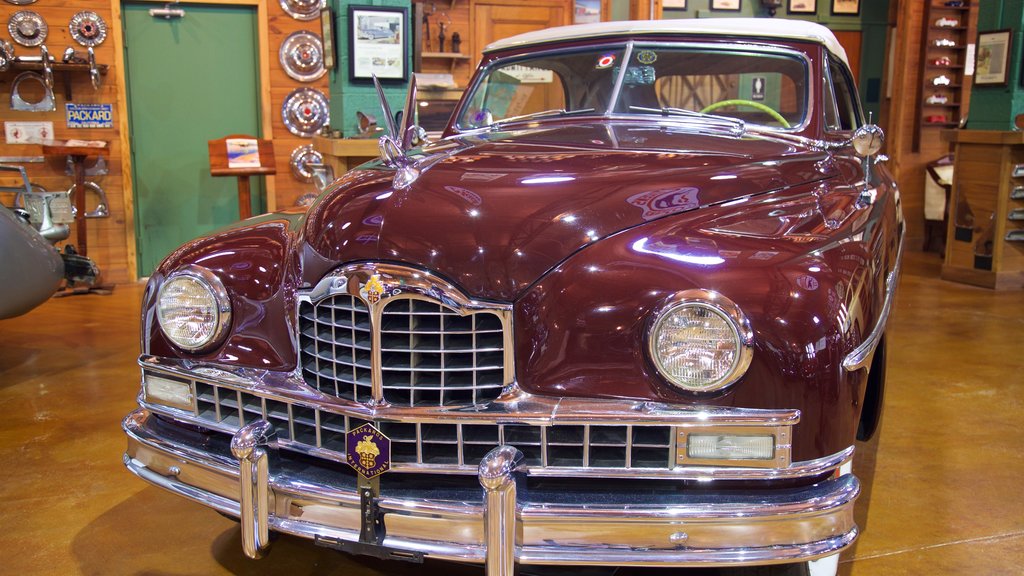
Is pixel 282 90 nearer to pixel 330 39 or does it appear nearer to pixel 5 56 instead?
pixel 330 39

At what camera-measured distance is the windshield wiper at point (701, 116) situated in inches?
106

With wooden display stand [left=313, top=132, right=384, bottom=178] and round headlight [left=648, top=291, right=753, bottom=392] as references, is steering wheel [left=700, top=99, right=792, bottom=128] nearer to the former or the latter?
round headlight [left=648, top=291, right=753, bottom=392]

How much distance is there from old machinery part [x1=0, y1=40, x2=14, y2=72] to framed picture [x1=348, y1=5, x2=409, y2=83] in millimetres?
2662

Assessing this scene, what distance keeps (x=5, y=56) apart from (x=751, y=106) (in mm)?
5624

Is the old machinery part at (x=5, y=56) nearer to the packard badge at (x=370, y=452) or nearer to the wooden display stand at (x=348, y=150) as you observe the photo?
the wooden display stand at (x=348, y=150)

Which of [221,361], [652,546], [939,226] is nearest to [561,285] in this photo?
[652,546]

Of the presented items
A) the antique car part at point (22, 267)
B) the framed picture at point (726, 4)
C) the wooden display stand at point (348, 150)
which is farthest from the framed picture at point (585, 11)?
the antique car part at point (22, 267)

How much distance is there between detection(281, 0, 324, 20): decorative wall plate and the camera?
7227mm

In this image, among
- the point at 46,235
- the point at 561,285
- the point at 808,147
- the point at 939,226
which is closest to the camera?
the point at 561,285

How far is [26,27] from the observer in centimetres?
654

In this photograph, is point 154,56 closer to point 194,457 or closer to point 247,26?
point 247,26

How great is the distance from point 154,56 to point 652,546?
6617 millimetres

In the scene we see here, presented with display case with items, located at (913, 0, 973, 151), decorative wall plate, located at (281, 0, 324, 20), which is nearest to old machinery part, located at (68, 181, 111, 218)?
decorative wall plate, located at (281, 0, 324, 20)

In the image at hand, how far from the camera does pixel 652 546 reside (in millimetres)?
1709
